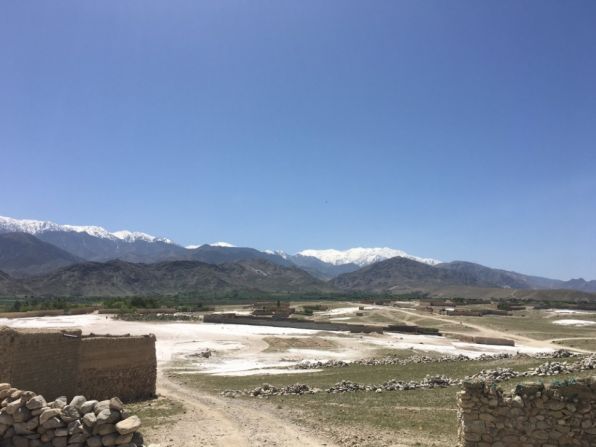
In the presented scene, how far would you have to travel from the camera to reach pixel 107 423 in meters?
10.8

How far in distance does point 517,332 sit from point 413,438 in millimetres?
72088

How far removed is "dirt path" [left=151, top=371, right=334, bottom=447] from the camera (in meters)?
16.2

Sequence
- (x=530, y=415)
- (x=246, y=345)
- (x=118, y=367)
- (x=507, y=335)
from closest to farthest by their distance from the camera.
Result: (x=530, y=415), (x=118, y=367), (x=246, y=345), (x=507, y=335)

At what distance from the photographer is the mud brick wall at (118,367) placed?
74.7 feet

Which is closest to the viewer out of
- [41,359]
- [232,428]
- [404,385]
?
[232,428]

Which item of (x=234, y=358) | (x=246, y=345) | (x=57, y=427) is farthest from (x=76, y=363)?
(x=246, y=345)

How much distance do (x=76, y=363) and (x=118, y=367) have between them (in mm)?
3137

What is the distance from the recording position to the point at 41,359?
19094 mm

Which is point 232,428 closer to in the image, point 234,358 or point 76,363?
point 76,363

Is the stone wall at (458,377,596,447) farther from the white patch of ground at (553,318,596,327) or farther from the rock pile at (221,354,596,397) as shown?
the white patch of ground at (553,318,596,327)

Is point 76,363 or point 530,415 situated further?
point 76,363

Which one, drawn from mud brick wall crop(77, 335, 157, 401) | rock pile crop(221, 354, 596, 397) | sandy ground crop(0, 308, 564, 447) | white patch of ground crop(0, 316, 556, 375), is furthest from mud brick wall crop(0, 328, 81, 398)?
white patch of ground crop(0, 316, 556, 375)

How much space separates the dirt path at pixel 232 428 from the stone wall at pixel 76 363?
9.74 ft

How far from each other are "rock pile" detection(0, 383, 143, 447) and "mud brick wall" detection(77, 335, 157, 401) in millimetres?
11966
